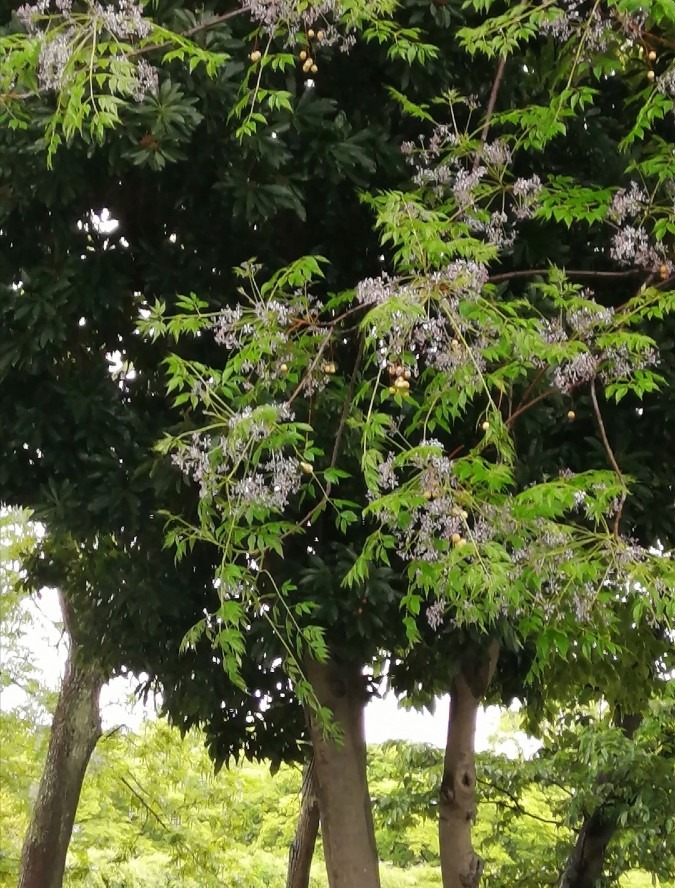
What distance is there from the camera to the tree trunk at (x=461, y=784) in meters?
6.16

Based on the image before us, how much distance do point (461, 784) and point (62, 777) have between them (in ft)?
14.4

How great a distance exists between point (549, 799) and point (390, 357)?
8.57 meters

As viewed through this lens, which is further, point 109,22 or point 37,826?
point 37,826

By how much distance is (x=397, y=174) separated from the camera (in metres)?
5.13

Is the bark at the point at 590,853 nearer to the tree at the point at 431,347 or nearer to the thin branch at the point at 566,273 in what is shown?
the tree at the point at 431,347

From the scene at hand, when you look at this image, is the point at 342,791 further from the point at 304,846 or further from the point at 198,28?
the point at 198,28

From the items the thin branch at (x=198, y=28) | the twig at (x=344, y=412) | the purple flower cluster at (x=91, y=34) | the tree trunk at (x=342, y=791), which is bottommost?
the tree trunk at (x=342, y=791)

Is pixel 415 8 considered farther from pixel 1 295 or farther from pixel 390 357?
pixel 1 295

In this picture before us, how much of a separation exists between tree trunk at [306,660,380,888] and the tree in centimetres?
7

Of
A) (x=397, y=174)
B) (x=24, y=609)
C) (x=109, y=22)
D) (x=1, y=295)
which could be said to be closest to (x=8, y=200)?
(x=1, y=295)

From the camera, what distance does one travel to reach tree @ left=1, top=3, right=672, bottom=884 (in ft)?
13.6

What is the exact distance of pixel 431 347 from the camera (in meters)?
4.18

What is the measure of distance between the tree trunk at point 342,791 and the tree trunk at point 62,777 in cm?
368

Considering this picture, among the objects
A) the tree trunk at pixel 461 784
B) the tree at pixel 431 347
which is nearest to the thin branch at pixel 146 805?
the tree trunk at pixel 461 784
